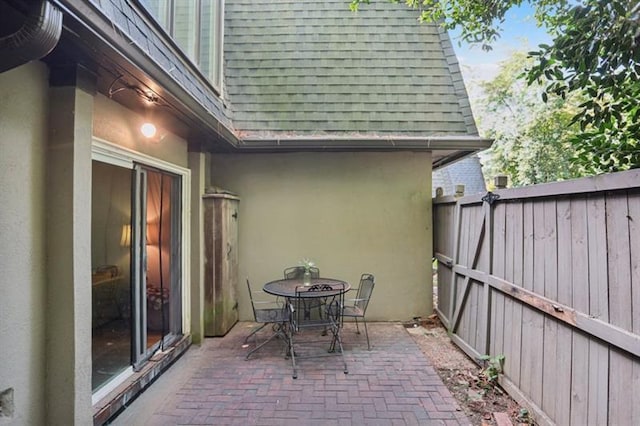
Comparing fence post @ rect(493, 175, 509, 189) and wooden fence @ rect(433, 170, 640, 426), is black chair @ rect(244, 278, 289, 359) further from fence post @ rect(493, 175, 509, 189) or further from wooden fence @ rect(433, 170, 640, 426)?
fence post @ rect(493, 175, 509, 189)

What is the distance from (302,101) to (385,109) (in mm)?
1323

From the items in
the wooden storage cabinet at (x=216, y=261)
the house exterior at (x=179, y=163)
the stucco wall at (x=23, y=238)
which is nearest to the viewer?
the stucco wall at (x=23, y=238)

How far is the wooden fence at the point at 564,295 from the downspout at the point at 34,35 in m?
2.89

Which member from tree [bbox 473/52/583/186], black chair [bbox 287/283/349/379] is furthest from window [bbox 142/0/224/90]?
tree [bbox 473/52/583/186]

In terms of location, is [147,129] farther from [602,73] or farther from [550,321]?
[550,321]

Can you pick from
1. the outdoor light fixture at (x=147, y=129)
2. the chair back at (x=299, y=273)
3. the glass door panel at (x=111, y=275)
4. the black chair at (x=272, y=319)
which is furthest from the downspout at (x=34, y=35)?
the chair back at (x=299, y=273)

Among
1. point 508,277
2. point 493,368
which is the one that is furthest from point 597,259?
point 493,368

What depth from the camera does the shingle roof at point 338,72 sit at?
5418mm

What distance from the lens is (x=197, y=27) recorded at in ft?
15.0

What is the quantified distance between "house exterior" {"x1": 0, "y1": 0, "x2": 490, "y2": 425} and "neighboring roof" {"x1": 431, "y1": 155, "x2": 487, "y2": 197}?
36.5 ft

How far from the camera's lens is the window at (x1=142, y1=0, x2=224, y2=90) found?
3.59 m

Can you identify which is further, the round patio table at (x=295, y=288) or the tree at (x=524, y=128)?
the tree at (x=524, y=128)

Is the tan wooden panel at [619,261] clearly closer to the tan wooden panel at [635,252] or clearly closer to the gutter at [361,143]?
the tan wooden panel at [635,252]

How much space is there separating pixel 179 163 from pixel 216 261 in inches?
53.7
